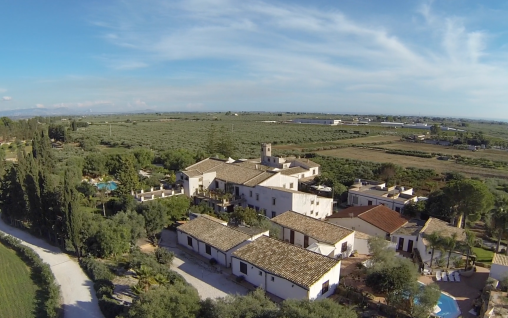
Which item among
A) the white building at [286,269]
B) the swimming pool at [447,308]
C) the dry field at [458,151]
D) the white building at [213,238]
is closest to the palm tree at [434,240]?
the swimming pool at [447,308]

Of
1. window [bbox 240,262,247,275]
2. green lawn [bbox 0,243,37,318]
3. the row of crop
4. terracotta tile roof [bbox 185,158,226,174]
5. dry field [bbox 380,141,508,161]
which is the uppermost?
terracotta tile roof [bbox 185,158,226,174]

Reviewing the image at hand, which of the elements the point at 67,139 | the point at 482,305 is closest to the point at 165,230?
the point at 482,305

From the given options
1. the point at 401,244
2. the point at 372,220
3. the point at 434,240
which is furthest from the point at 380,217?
the point at 434,240

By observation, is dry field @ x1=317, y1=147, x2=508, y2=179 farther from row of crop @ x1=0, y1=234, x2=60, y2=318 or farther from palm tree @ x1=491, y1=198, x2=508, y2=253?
row of crop @ x1=0, y1=234, x2=60, y2=318

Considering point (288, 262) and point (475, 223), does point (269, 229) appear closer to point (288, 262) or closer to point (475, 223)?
point (288, 262)

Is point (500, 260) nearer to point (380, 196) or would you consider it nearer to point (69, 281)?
point (380, 196)

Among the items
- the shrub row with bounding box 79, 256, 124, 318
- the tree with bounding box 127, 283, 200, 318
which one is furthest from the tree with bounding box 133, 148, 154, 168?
the tree with bounding box 127, 283, 200, 318
